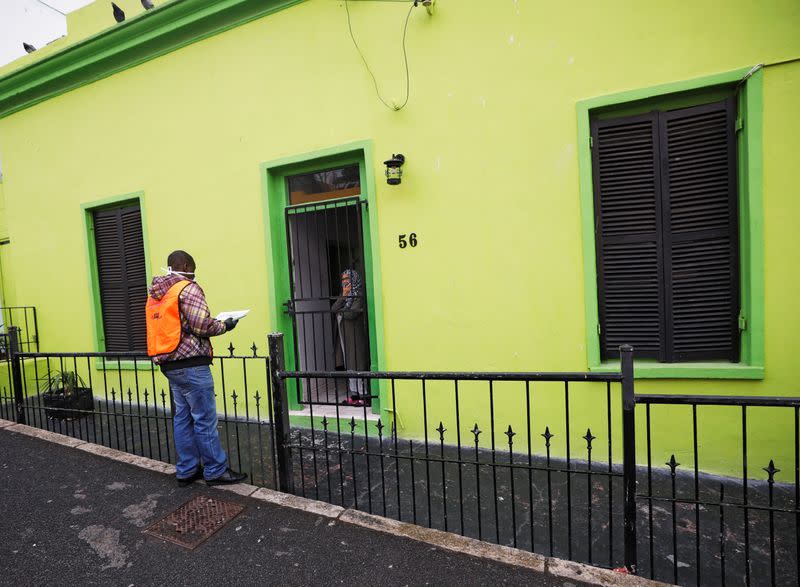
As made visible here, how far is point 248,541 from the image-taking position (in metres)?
2.73

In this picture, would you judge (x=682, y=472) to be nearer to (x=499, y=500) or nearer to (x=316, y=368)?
(x=499, y=500)

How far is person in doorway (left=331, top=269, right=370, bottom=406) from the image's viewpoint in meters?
4.90

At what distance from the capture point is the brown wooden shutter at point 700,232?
350cm

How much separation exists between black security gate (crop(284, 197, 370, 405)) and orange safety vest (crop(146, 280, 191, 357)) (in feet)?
5.93

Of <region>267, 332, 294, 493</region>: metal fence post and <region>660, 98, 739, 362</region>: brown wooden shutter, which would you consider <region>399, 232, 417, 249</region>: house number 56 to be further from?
<region>660, 98, 739, 362</region>: brown wooden shutter

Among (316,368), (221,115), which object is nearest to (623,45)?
(221,115)

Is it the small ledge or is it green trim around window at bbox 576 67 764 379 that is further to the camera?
the small ledge

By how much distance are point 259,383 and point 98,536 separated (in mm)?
2468

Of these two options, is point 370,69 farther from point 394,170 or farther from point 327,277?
point 327,277

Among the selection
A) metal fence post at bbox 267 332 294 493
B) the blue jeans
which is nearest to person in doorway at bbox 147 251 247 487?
the blue jeans

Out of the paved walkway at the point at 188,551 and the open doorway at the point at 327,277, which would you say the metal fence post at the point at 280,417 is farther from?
the open doorway at the point at 327,277

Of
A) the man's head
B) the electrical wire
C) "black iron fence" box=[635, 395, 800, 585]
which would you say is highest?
the electrical wire

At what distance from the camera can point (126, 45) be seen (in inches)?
217

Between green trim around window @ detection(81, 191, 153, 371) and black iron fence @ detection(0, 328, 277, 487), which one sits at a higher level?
green trim around window @ detection(81, 191, 153, 371)
